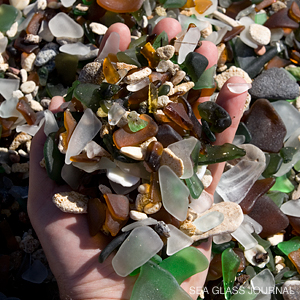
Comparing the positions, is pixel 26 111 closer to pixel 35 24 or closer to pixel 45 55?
pixel 45 55

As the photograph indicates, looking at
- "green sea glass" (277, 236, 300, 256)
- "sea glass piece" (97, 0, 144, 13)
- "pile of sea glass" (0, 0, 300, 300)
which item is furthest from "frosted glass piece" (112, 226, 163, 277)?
"sea glass piece" (97, 0, 144, 13)

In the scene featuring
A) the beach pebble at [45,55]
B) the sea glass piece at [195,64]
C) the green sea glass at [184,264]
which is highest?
the sea glass piece at [195,64]

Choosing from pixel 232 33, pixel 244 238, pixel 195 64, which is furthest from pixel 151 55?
pixel 244 238

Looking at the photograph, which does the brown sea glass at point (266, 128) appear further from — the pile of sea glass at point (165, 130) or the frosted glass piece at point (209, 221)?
the frosted glass piece at point (209, 221)

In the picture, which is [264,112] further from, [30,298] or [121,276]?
[30,298]

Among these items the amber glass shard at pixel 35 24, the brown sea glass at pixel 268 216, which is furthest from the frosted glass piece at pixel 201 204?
the amber glass shard at pixel 35 24

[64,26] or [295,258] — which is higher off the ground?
[64,26]
